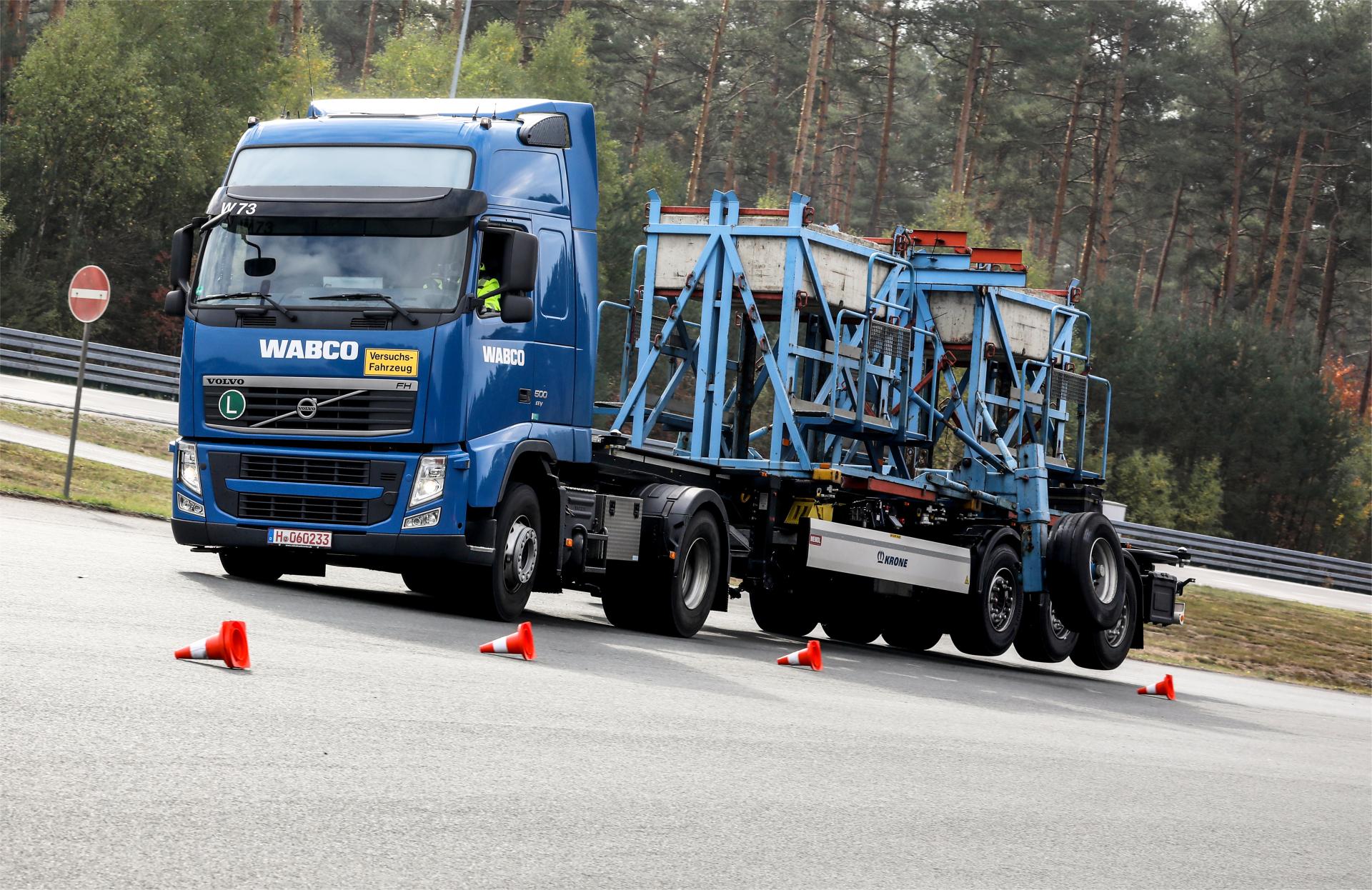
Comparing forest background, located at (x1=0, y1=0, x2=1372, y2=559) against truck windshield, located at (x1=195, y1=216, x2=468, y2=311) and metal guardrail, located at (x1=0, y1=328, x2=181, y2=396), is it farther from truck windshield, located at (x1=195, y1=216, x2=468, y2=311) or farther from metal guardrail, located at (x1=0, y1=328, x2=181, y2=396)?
truck windshield, located at (x1=195, y1=216, x2=468, y2=311)

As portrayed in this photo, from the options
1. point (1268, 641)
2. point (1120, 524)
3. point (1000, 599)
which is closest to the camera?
point (1000, 599)

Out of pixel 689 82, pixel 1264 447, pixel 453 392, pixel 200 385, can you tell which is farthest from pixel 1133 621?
pixel 689 82

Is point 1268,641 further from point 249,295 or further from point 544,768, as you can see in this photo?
point 544,768

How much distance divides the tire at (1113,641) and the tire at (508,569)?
723 centimetres

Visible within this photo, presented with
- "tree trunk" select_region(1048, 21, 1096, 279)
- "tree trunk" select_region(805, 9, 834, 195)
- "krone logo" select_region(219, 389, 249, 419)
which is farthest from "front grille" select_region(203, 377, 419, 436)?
"tree trunk" select_region(1048, 21, 1096, 279)

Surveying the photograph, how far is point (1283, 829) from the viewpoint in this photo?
873 cm

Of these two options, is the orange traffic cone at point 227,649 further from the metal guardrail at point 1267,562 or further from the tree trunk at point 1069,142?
the tree trunk at point 1069,142

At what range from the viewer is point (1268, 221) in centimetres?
5997

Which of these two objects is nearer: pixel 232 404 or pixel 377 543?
pixel 377 543

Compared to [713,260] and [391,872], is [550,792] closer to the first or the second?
[391,872]

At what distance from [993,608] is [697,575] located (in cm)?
389

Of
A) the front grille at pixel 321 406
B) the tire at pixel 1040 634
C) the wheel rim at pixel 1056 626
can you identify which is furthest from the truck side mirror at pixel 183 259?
the wheel rim at pixel 1056 626

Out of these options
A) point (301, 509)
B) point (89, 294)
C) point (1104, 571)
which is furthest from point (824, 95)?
point (301, 509)

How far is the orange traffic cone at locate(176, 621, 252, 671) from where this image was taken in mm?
8141
